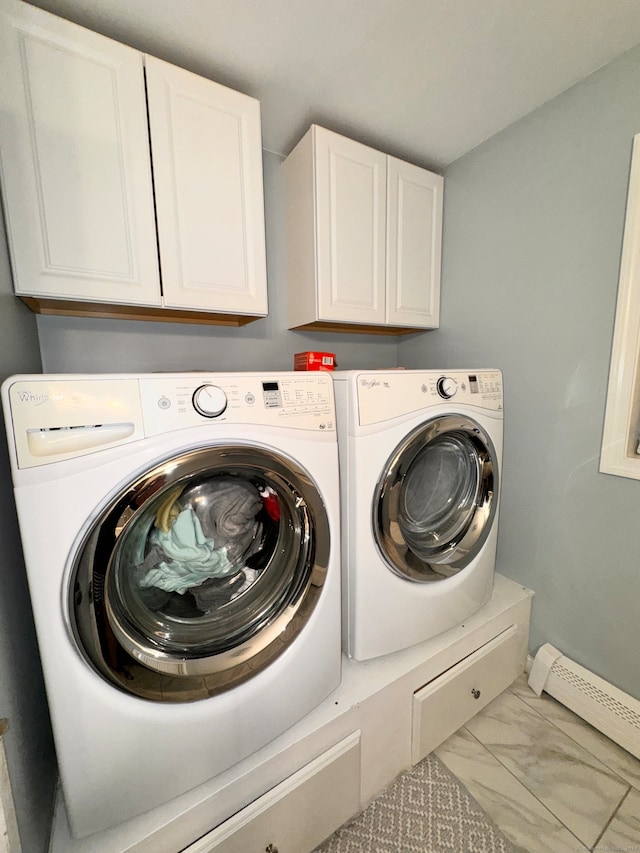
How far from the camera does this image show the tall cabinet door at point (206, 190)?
1074mm

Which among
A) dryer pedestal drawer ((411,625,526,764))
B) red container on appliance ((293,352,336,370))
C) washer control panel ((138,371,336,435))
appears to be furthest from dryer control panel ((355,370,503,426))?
dryer pedestal drawer ((411,625,526,764))

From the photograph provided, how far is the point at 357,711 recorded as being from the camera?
38.5 inches

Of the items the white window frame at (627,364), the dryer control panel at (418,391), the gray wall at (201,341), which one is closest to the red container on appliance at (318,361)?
the dryer control panel at (418,391)

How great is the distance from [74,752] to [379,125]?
7.08ft

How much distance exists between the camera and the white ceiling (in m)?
0.96

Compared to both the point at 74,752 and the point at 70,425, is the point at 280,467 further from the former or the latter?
the point at 74,752

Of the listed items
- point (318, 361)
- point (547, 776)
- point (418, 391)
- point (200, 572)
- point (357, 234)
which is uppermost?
point (357, 234)

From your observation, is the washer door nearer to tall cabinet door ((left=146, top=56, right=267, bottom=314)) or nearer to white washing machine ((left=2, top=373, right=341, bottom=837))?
white washing machine ((left=2, top=373, right=341, bottom=837))

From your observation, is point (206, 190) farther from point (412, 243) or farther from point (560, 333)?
point (560, 333)

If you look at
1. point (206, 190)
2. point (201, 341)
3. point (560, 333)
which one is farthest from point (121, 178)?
point (560, 333)

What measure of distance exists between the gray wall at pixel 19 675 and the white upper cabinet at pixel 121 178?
14cm

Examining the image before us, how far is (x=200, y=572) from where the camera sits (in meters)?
0.87

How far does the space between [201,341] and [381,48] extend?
119 cm

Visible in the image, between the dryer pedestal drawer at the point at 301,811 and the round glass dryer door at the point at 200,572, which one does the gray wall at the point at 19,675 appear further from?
the dryer pedestal drawer at the point at 301,811
